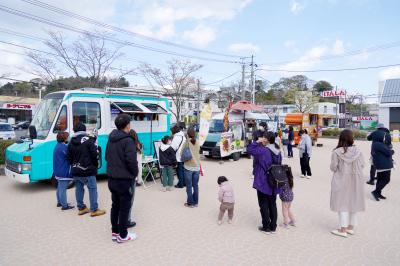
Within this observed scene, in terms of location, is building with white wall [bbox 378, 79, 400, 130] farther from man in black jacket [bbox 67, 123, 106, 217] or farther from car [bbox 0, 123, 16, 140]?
car [bbox 0, 123, 16, 140]

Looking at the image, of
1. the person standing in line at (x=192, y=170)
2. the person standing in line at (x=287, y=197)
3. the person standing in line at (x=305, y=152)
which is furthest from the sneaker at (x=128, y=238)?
the person standing in line at (x=305, y=152)

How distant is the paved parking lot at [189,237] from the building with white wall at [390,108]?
34354 millimetres

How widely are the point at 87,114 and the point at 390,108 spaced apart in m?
38.5

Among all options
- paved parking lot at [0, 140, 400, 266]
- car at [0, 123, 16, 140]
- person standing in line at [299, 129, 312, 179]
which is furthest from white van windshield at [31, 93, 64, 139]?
car at [0, 123, 16, 140]

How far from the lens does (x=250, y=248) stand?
4188mm

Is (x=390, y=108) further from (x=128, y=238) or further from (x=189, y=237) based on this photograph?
(x=128, y=238)

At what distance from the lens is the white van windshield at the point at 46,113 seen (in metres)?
7.25

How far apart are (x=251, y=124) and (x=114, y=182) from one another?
12408 mm

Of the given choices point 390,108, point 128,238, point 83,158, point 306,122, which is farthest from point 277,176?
point 390,108

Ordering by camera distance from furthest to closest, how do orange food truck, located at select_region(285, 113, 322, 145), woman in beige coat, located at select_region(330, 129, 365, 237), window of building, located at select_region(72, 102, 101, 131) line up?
orange food truck, located at select_region(285, 113, 322, 145) < window of building, located at select_region(72, 102, 101, 131) < woman in beige coat, located at select_region(330, 129, 365, 237)

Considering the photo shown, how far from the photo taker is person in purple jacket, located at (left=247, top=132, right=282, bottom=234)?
451 cm

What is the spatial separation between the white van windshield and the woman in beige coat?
648 centimetres

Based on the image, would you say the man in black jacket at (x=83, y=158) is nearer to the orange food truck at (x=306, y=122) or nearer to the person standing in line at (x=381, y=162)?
the person standing in line at (x=381, y=162)

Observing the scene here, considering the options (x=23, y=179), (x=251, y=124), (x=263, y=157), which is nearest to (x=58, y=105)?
(x=23, y=179)
